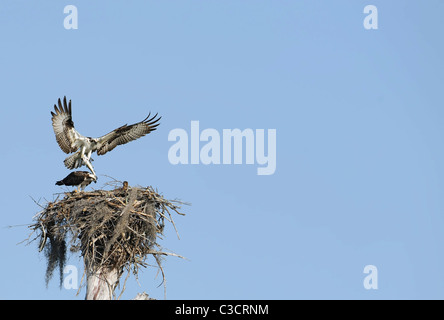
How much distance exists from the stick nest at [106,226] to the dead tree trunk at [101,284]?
105 mm

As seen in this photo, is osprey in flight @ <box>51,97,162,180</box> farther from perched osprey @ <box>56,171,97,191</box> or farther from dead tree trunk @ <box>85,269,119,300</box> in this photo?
dead tree trunk @ <box>85,269,119,300</box>

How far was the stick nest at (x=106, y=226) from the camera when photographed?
18.8m

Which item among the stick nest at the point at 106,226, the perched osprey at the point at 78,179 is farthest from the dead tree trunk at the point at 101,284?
the perched osprey at the point at 78,179

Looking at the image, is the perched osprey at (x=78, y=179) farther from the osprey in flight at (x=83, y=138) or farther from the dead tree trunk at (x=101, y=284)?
the dead tree trunk at (x=101, y=284)

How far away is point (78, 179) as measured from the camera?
2208 cm

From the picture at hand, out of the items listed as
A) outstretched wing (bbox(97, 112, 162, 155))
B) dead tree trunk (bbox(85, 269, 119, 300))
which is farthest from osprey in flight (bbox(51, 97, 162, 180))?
dead tree trunk (bbox(85, 269, 119, 300))

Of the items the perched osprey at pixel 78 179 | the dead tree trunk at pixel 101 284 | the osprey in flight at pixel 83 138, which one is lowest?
the dead tree trunk at pixel 101 284

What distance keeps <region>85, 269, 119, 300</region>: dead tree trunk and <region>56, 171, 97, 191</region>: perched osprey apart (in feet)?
13.2

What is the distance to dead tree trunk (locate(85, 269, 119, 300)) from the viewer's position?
59.4 ft

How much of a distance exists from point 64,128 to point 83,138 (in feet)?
1.84

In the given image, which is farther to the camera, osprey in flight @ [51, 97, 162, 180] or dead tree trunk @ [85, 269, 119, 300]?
osprey in flight @ [51, 97, 162, 180]
